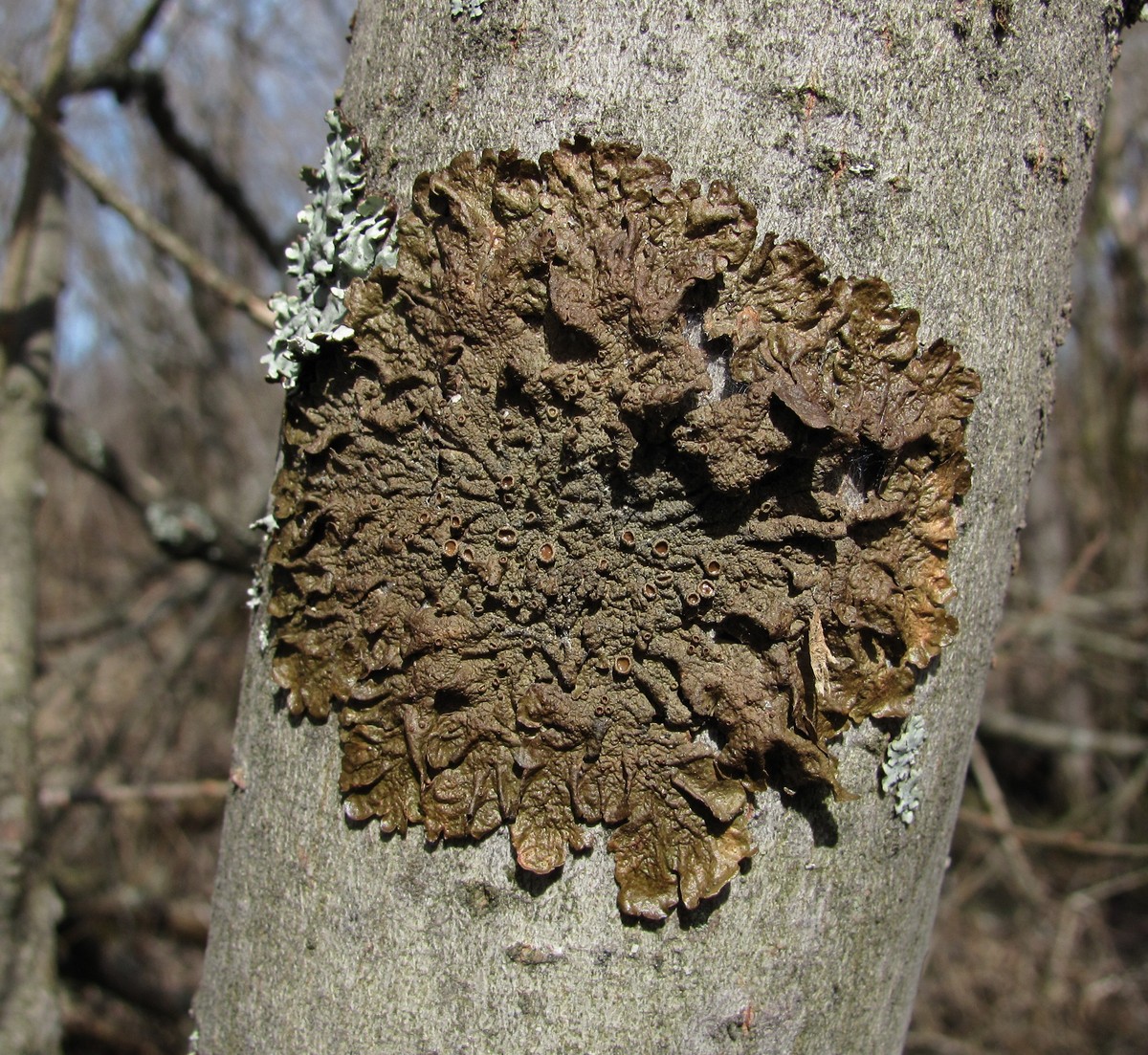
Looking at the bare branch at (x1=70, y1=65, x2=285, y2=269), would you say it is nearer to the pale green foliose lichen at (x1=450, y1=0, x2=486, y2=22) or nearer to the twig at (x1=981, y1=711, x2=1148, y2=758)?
the pale green foliose lichen at (x1=450, y1=0, x2=486, y2=22)

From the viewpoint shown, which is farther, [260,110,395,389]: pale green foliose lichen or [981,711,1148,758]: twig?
[981,711,1148,758]: twig

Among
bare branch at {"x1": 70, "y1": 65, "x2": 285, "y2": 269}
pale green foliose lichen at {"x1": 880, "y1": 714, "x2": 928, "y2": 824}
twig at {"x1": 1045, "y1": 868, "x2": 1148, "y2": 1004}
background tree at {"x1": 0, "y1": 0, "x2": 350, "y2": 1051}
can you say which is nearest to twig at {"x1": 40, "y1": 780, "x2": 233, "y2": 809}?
background tree at {"x1": 0, "y1": 0, "x2": 350, "y2": 1051}

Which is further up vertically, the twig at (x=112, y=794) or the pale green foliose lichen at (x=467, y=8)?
the pale green foliose lichen at (x=467, y=8)

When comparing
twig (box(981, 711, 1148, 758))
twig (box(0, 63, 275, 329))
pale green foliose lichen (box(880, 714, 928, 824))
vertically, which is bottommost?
twig (box(981, 711, 1148, 758))

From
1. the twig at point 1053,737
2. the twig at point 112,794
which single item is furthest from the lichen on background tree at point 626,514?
the twig at point 1053,737

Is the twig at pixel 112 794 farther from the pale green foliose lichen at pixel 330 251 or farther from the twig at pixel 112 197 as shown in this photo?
the pale green foliose lichen at pixel 330 251

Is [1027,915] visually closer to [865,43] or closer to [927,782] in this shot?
[927,782]
